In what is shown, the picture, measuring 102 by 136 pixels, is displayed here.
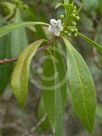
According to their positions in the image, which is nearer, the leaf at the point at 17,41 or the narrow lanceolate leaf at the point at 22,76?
the narrow lanceolate leaf at the point at 22,76

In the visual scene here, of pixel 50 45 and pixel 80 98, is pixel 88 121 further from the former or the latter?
pixel 50 45

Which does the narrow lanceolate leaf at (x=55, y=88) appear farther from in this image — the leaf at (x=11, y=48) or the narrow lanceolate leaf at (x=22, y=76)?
the leaf at (x=11, y=48)

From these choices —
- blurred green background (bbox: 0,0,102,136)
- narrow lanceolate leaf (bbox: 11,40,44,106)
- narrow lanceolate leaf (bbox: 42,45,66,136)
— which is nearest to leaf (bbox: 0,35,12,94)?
blurred green background (bbox: 0,0,102,136)

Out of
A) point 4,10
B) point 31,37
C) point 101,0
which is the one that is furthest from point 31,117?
point 101,0

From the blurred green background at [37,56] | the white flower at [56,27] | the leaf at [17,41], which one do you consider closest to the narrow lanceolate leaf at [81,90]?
the white flower at [56,27]

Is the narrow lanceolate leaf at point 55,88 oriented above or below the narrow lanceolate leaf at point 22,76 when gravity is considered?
below

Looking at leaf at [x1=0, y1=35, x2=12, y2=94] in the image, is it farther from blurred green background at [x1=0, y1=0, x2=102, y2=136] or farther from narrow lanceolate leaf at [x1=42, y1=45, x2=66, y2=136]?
narrow lanceolate leaf at [x1=42, y1=45, x2=66, y2=136]

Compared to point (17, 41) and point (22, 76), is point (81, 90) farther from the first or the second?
point (17, 41)
